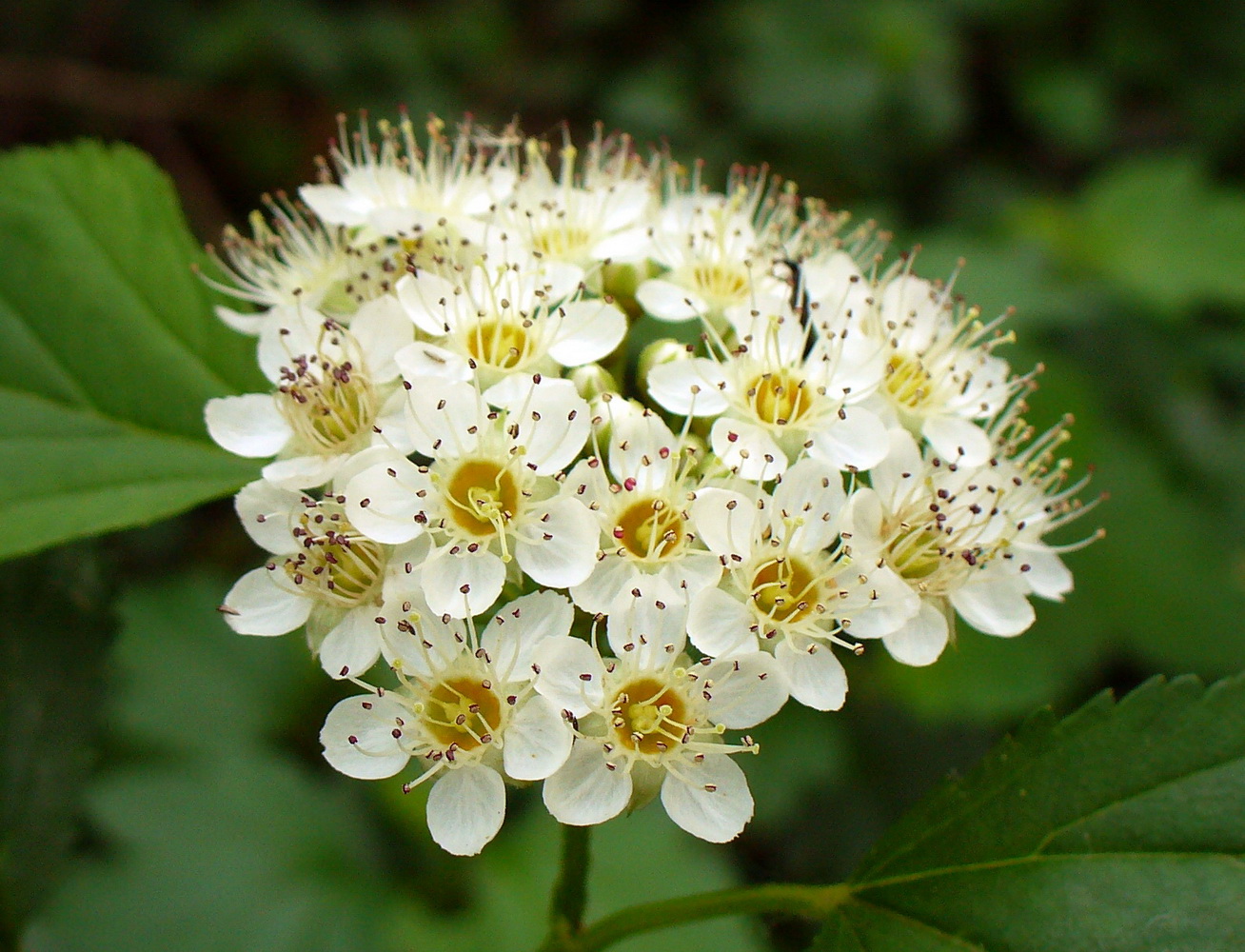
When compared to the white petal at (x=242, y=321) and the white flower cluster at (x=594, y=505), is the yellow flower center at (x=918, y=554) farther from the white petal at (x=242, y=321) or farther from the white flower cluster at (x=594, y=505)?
the white petal at (x=242, y=321)

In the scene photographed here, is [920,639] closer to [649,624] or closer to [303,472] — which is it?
[649,624]

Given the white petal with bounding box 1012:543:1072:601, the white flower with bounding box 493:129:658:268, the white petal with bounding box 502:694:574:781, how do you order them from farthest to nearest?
the white flower with bounding box 493:129:658:268
the white petal with bounding box 1012:543:1072:601
the white petal with bounding box 502:694:574:781

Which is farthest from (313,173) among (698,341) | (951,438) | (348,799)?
(951,438)

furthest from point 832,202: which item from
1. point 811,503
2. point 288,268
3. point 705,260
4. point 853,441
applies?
point 811,503

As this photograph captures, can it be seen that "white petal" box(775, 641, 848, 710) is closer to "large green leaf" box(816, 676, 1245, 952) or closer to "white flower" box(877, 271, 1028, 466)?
"large green leaf" box(816, 676, 1245, 952)

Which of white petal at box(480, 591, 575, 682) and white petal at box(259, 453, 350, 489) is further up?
white petal at box(259, 453, 350, 489)

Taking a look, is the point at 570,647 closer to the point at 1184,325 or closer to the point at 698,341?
the point at 698,341

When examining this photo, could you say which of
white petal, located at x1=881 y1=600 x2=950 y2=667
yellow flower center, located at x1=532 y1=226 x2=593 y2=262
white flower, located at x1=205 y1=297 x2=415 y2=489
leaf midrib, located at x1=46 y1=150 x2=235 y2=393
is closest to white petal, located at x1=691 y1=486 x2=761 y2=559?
white petal, located at x1=881 y1=600 x2=950 y2=667

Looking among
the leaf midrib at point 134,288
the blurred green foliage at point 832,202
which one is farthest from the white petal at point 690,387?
the blurred green foliage at point 832,202
